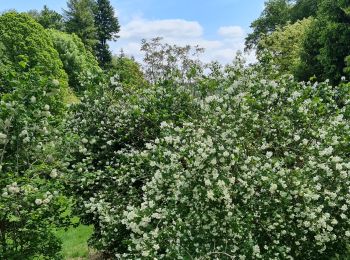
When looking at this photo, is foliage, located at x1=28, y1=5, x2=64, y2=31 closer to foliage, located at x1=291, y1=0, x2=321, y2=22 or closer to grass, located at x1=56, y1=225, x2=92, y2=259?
foliage, located at x1=291, y1=0, x2=321, y2=22

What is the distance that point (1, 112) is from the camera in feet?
17.4

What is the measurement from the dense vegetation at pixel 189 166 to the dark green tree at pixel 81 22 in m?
47.4

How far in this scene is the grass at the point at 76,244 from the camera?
404 inches

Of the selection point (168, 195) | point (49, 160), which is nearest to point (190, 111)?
point (168, 195)

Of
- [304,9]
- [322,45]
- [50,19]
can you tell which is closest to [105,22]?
[50,19]

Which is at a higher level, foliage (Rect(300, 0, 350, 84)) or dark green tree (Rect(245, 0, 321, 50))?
dark green tree (Rect(245, 0, 321, 50))

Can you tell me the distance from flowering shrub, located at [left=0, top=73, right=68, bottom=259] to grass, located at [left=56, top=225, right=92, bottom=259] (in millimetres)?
3782

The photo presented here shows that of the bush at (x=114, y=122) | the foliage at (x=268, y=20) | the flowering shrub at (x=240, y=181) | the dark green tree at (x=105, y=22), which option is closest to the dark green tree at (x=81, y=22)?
the dark green tree at (x=105, y=22)

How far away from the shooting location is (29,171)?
208 inches

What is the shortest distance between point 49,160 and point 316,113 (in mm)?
4130

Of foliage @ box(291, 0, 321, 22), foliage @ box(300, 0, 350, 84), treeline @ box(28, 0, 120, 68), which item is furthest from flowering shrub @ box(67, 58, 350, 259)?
treeline @ box(28, 0, 120, 68)

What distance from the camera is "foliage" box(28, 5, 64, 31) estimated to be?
51469 millimetres

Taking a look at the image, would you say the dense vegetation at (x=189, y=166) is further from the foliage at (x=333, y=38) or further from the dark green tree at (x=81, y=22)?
the dark green tree at (x=81, y=22)

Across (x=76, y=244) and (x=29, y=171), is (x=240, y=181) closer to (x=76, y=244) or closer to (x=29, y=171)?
(x=29, y=171)
